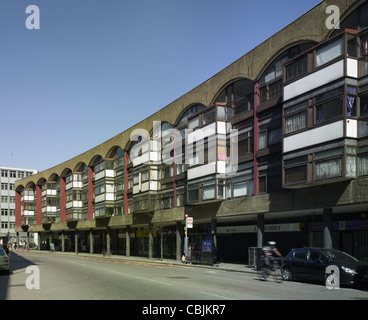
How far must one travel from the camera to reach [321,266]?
1903cm

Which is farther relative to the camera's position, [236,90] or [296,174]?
[236,90]

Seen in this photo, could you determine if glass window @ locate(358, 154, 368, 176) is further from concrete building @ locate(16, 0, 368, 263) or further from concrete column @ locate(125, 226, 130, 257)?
concrete column @ locate(125, 226, 130, 257)

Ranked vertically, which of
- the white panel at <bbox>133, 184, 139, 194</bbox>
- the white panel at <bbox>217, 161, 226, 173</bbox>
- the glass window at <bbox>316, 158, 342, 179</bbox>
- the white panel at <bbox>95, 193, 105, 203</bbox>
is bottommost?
the white panel at <bbox>95, 193, 105, 203</bbox>

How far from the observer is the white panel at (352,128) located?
2294cm

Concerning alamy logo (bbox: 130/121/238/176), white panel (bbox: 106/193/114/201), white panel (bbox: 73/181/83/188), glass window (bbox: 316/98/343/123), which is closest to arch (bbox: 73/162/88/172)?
white panel (bbox: 73/181/83/188)

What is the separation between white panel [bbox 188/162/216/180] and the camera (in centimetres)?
3575

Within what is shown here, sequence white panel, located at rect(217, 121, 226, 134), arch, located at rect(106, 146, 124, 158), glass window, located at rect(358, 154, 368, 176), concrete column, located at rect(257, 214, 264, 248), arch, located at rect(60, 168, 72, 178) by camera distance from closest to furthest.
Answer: glass window, located at rect(358, 154, 368, 176), concrete column, located at rect(257, 214, 264, 248), white panel, located at rect(217, 121, 226, 134), arch, located at rect(106, 146, 124, 158), arch, located at rect(60, 168, 72, 178)

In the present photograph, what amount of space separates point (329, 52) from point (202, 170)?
15636 mm

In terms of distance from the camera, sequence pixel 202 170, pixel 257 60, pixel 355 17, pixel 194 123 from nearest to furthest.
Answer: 1. pixel 355 17
2. pixel 257 60
3. pixel 202 170
4. pixel 194 123

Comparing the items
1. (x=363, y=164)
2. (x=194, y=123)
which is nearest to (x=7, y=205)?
(x=194, y=123)

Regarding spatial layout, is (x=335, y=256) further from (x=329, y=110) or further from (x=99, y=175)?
(x=99, y=175)

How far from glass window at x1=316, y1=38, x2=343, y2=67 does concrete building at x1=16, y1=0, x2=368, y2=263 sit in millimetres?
59
